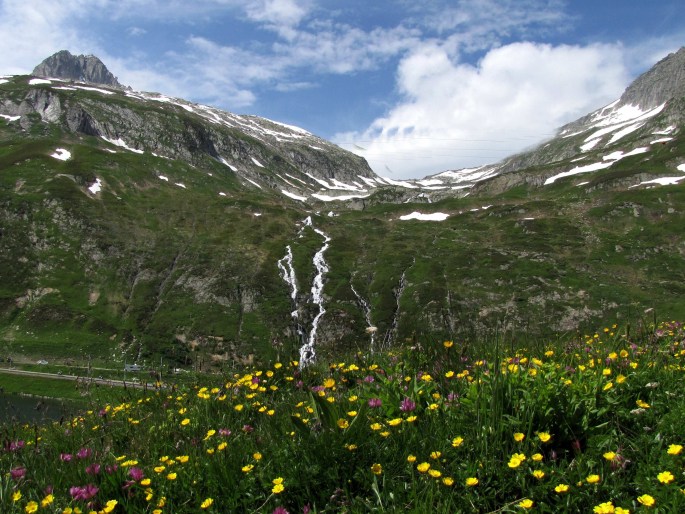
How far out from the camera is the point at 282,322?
431ft

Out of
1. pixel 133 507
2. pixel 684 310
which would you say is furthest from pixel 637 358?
pixel 684 310

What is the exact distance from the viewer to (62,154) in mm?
193625

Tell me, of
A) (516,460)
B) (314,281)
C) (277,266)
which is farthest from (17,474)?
(277,266)

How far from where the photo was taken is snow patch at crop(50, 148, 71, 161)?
190 metres

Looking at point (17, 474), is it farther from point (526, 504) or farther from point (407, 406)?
point (526, 504)

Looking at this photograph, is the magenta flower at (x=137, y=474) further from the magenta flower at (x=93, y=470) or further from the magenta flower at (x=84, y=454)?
the magenta flower at (x=84, y=454)

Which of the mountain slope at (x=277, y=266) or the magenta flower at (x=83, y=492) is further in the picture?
the mountain slope at (x=277, y=266)

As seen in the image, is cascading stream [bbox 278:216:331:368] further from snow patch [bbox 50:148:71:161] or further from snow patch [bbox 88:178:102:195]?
snow patch [bbox 50:148:71:161]

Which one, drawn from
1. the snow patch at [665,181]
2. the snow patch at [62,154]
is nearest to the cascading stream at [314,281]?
the snow patch at [62,154]

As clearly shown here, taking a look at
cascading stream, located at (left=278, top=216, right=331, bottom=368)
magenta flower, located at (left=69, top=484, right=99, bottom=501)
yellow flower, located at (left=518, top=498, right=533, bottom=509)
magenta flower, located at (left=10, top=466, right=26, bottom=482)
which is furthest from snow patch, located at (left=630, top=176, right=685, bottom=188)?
magenta flower, located at (left=10, top=466, right=26, bottom=482)

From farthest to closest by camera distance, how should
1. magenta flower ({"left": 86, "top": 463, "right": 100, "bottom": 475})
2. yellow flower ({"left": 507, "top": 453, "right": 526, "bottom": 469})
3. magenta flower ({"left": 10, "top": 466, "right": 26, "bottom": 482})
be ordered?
magenta flower ({"left": 10, "top": 466, "right": 26, "bottom": 482})
magenta flower ({"left": 86, "top": 463, "right": 100, "bottom": 475})
yellow flower ({"left": 507, "top": 453, "right": 526, "bottom": 469})

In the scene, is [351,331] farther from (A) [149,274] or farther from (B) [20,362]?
(B) [20,362]

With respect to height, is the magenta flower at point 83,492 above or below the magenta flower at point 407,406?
below

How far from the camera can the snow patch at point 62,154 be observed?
190m
